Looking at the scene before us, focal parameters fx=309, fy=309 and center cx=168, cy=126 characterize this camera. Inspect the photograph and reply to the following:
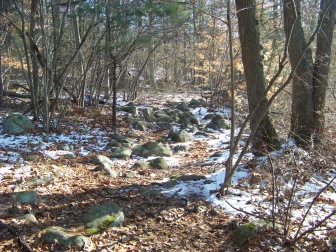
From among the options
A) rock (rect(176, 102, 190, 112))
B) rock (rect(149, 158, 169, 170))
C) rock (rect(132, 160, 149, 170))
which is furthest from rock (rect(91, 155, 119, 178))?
rock (rect(176, 102, 190, 112))

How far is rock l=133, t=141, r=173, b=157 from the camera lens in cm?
846

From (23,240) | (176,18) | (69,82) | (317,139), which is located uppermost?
(176,18)

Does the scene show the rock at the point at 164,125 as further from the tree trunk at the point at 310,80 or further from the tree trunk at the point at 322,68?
the tree trunk at the point at 322,68

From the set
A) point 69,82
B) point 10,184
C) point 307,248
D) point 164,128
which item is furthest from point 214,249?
point 69,82

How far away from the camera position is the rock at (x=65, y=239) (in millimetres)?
3611

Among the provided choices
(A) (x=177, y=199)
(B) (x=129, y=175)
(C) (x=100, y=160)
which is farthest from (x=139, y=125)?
(A) (x=177, y=199)

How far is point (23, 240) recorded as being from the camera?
3.60 meters

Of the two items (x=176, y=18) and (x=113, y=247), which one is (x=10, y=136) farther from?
(x=176, y=18)

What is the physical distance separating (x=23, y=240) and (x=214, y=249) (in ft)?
7.48

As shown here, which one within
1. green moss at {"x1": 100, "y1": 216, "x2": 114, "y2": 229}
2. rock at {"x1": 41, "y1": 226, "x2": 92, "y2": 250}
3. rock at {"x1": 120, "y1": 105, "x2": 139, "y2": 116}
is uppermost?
rock at {"x1": 120, "y1": 105, "x2": 139, "y2": 116}

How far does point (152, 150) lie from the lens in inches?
338

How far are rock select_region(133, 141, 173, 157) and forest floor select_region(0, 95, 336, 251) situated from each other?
1.32 feet

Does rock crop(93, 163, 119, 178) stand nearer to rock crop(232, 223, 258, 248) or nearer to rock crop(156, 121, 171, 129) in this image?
rock crop(232, 223, 258, 248)

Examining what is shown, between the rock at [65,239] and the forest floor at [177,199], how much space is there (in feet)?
0.20
